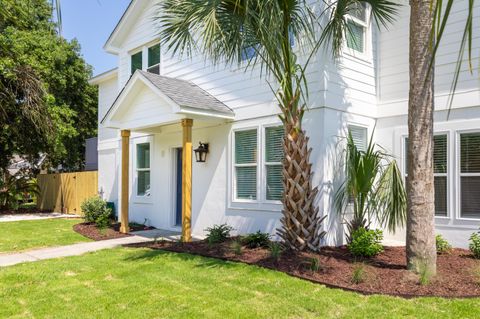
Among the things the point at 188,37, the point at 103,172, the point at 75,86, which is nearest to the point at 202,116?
the point at 188,37

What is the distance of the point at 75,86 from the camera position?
22.7m

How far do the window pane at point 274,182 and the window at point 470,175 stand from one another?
3667 millimetres

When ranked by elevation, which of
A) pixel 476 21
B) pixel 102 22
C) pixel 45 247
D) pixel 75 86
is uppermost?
pixel 75 86

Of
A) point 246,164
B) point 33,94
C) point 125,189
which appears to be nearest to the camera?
point 246,164

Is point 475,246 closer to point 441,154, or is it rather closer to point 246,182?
point 441,154

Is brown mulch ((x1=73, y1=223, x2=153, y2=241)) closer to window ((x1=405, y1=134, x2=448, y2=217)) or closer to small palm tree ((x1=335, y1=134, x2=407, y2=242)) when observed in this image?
small palm tree ((x1=335, y1=134, x2=407, y2=242))

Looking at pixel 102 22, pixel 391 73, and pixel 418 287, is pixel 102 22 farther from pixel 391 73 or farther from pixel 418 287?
pixel 391 73

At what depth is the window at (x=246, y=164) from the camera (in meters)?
9.66

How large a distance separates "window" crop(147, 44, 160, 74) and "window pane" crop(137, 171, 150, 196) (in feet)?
10.9

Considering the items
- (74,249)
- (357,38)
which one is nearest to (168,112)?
(74,249)

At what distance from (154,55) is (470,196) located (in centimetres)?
986

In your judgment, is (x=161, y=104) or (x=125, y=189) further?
(x=125, y=189)

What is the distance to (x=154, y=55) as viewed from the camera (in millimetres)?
13172

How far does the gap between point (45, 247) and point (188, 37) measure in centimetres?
596
